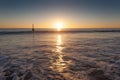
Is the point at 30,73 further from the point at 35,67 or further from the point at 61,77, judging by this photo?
the point at 61,77

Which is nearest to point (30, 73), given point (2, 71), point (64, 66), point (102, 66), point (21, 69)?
point (21, 69)

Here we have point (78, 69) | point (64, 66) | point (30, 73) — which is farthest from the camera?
point (64, 66)

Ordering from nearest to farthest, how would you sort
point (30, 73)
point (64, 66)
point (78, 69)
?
point (30, 73) < point (78, 69) < point (64, 66)

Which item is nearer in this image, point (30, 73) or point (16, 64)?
point (30, 73)

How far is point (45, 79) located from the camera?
5734 millimetres

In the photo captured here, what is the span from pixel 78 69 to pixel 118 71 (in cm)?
178

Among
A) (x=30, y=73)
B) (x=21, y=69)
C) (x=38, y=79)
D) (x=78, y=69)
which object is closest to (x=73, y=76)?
(x=78, y=69)

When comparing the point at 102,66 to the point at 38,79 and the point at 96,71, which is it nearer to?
the point at 96,71

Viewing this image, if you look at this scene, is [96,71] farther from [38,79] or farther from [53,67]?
[38,79]

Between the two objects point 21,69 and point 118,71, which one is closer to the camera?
point 118,71

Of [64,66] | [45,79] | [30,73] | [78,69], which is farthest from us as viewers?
[64,66]

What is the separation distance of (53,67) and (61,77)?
4.89 feet

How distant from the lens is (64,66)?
24.5 ft

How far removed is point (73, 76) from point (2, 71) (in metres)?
3.19
